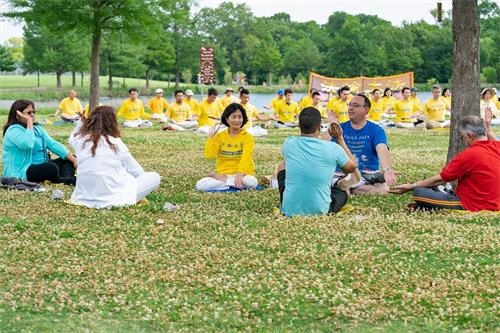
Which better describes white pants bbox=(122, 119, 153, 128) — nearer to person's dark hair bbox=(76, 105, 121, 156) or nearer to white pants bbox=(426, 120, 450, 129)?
white pants bbox=(426, 120, 450, 129)

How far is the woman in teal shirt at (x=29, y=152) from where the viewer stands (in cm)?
1354

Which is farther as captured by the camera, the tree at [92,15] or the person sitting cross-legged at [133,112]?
the person sitting cross-legged at [133,112]

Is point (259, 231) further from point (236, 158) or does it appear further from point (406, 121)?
point (406, 121)

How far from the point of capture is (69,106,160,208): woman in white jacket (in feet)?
37.5

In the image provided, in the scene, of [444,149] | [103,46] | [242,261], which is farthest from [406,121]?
[103,46]

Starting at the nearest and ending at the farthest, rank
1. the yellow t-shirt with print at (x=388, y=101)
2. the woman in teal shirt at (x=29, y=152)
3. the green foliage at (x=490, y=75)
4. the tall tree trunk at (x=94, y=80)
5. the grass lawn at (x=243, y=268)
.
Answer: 1. the grass lawn at (x=243, y=268)
2. the woman in teal shirt at (x=29, y=152)
3. the tall tree trunk at (x=94, y=80)
4. the yellow t-shirt with print at (x=388, y=101)
5. the green foliage at (x=490, y=75)

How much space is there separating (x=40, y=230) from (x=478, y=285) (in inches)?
207

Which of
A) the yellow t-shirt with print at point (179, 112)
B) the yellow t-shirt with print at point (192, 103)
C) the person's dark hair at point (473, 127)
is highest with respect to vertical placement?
the person's dark hair at point (473, 127)

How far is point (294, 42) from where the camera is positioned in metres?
122

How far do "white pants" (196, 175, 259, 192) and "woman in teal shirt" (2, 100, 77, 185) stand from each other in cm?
225

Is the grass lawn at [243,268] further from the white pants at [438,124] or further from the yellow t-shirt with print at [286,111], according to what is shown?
the white pants at [438,124]

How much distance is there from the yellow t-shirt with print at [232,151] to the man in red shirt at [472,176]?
11.2ft

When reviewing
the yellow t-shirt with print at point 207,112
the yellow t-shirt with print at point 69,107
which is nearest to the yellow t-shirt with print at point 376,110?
the yellow t-shirt with print at point 207,112

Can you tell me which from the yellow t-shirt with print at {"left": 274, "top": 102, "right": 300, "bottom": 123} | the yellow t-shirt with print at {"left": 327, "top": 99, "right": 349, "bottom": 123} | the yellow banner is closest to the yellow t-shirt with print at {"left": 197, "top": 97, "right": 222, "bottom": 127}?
the yellow t-shirt with print at {"left": 274, "top": 102, "right": 300, "bottom": 123}
